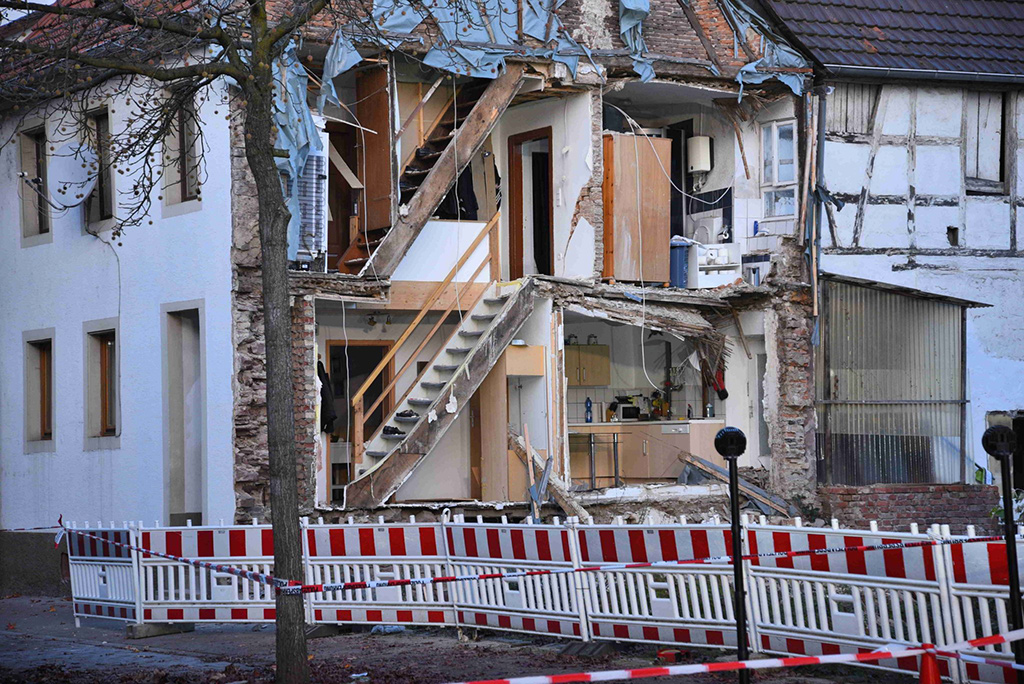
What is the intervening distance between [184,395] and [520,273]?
Result: 5.73 meters

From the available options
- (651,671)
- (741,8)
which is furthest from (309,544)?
(741,8)

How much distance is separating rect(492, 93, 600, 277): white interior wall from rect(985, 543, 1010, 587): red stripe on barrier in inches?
424

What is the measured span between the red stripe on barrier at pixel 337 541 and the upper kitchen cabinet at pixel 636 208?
25.1ft

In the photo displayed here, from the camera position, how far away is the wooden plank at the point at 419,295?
19.0 m

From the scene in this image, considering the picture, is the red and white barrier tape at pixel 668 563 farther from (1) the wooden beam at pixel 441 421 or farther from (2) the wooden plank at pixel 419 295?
(2) the wooden plank at pixel 419 295

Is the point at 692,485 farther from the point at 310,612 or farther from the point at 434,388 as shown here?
the point at 310,612

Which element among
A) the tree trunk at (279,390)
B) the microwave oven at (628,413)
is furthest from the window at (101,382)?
the tree trunk at (279,390)

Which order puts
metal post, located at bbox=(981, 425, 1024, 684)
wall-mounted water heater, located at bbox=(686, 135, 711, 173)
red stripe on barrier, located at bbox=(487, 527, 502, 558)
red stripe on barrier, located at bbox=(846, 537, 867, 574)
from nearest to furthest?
metal post, located at bbox=(981, 425, 1024, 684) → red stripe on barrier, located at bbox=(846, 537, 867, 574) → red stripe on barrier, located at bbox=(487, 527, 502, 558) → wall-mounted water heater, located at bbox=(686, 135, 711, 173)

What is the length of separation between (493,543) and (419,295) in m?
7.49

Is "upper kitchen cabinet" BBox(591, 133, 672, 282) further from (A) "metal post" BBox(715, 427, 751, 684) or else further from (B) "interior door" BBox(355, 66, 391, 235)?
(A) "metal post" BBox(715, 427, 751, 684)

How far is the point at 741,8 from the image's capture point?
20.1 m

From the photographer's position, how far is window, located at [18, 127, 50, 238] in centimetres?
2070

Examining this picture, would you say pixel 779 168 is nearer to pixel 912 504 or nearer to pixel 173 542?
pixel 912 504

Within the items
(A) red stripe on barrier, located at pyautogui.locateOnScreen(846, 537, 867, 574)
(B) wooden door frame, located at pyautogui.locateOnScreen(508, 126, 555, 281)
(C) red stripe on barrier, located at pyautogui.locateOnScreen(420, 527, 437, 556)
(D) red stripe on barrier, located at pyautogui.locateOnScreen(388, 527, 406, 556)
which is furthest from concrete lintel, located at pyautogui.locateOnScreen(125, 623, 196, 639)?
(B) wooden door frame, located at pyautogui.locateOnScreen(508, 126, 555, 281)
